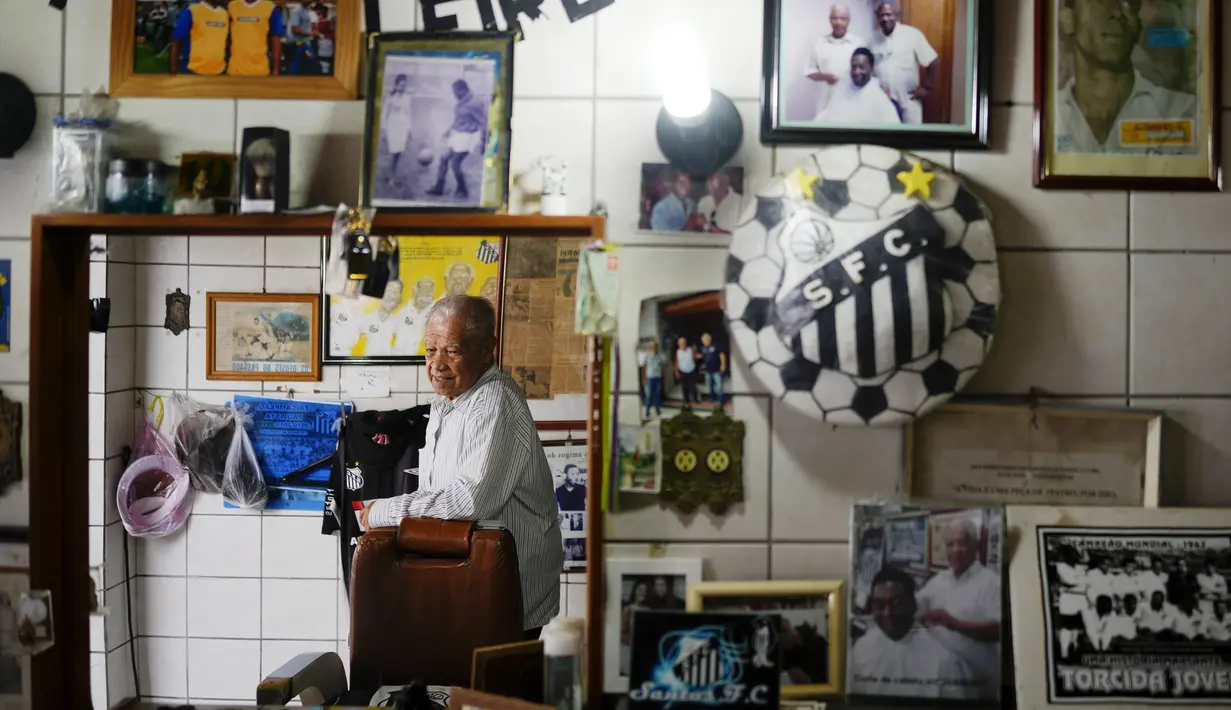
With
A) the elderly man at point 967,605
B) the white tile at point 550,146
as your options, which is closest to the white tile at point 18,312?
the white tile at point 550,146

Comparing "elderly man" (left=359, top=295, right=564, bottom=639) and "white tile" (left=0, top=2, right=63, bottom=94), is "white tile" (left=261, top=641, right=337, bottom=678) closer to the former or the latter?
"elderly man" (left=359, top=295, right=564, bottom=639)

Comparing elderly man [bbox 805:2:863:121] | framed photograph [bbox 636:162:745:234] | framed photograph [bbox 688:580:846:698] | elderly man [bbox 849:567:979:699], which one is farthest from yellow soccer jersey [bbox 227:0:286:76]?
elderly man [bbox 849:567:979:699]

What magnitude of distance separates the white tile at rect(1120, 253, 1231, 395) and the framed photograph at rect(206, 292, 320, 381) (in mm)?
1483

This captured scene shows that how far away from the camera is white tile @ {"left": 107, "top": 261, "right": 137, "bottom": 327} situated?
5.68 feet

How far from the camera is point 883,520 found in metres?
1.73

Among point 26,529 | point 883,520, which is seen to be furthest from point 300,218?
point 883,520

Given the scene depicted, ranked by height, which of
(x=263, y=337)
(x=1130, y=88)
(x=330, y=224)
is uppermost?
(x=1130, y=88)

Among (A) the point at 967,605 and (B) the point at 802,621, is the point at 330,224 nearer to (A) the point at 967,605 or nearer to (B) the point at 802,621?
(B) the point at 802,621

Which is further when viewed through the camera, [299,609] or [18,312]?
[18,312]

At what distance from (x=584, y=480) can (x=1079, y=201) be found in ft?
3.37

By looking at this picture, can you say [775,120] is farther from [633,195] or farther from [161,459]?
[161,459]

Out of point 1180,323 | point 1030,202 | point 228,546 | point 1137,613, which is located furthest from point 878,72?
point 228,546

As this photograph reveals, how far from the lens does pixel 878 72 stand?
5.58 ft

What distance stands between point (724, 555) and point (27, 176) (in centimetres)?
148
